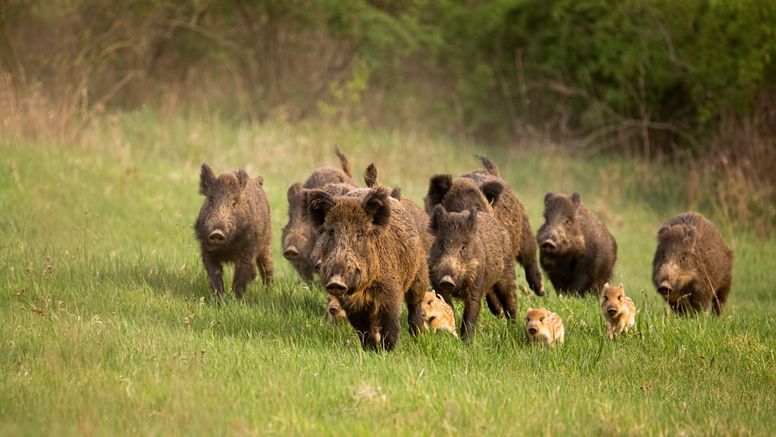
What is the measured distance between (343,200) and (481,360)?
1602 mm

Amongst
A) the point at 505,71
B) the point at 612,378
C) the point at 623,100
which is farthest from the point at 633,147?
the point at 612,378

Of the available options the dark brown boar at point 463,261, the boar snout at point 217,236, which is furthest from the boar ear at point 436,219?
the boar snout at point 217,236

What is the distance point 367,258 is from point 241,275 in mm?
2803

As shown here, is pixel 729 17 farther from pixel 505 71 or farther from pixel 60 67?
pixel 60 67

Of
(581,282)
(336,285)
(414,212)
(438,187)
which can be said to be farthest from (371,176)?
(581,282)

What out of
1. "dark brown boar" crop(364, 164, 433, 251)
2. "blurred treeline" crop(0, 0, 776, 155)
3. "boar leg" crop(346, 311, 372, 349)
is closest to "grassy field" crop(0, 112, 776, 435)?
"boar leg" crop(346, 311, 372, 349)

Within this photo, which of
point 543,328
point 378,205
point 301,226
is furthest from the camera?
point 301,226

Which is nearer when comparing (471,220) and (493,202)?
(471,220)

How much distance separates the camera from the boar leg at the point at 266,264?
→ 11336 millimetres

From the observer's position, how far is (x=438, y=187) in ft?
33.6

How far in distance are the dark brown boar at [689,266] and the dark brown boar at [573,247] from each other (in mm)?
915

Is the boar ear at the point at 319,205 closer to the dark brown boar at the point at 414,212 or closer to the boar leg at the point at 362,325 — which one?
the boar leg at the point at 362,325

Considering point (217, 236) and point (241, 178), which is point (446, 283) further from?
point (241, 178)

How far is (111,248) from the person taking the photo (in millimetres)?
12156
